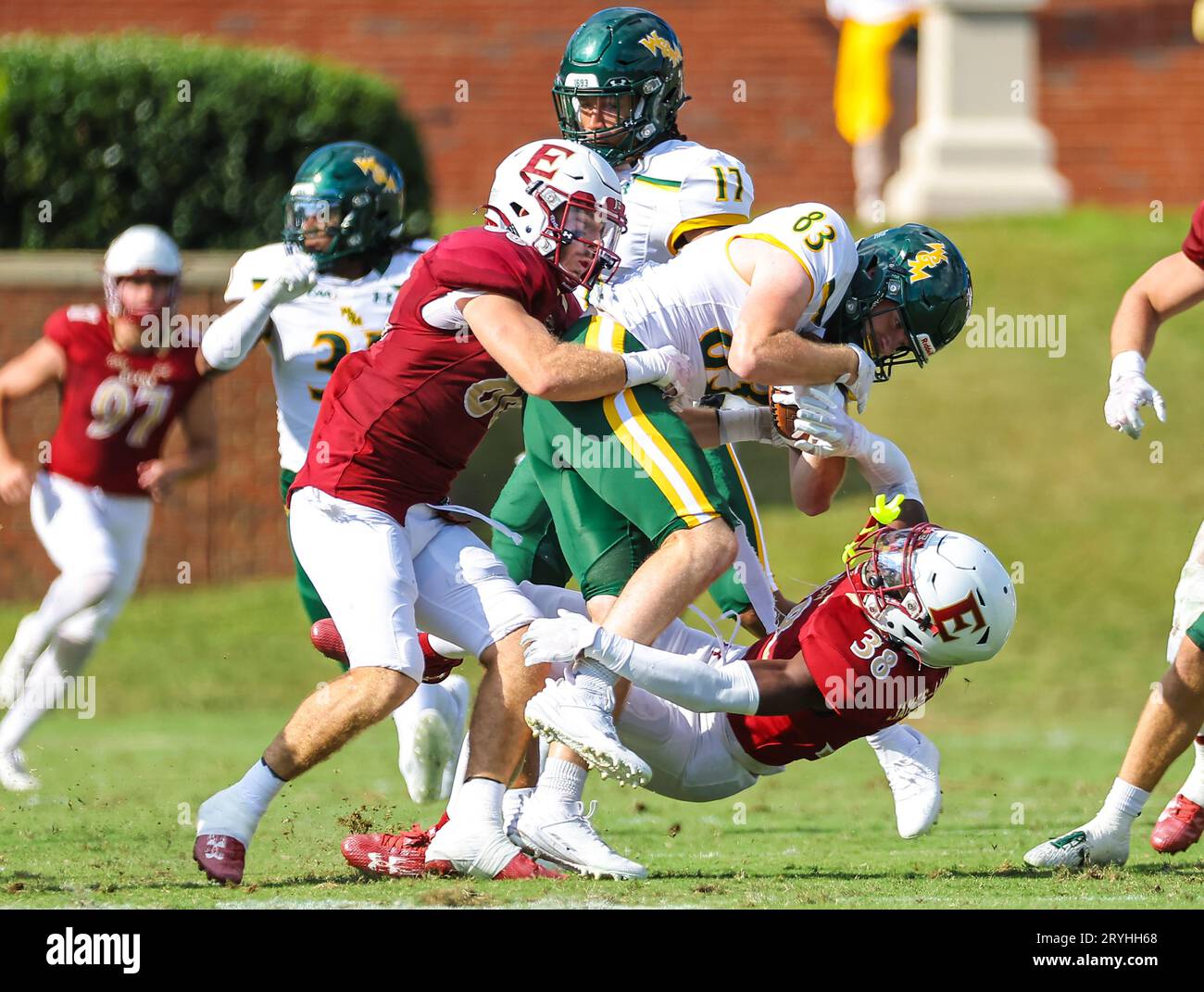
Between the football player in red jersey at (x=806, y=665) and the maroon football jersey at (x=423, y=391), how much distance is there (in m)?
0.58

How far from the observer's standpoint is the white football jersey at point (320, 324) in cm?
638

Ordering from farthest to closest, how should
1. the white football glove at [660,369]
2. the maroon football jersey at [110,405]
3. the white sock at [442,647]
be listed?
the maroon football jersey at [110,405] → the white sock at [442,647] → the white football glove at [660,369]

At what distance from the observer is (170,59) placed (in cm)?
1149

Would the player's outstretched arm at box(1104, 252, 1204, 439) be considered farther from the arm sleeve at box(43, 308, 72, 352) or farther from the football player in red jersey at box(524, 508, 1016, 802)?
the arm sleeve at box(43, 308, 72, 352)

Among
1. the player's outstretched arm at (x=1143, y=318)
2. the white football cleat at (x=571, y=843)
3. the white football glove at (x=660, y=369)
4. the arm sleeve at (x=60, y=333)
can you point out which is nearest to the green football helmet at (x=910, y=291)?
the player's outstretched arm at (x=1143, y=318)

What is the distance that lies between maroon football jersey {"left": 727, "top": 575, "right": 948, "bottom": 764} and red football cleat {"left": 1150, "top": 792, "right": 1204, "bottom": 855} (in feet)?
2.82

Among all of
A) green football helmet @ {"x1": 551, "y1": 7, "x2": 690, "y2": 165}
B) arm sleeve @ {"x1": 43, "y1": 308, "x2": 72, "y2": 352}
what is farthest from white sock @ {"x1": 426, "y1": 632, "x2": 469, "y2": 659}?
arm sleeve @ {"x1": 43, "y1": 308, "x2": 72, "y2": 352}

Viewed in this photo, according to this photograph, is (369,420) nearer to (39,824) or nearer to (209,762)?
(39,824)

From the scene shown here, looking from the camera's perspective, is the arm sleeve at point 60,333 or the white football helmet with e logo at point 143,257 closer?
the white football helmet with e logo at point 143,257

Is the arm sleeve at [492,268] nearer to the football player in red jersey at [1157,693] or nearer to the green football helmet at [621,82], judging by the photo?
the green football helmet at [621,82]

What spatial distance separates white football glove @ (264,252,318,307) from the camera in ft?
17.9

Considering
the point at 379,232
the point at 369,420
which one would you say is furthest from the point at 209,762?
the point at 369,420

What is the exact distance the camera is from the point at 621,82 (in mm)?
5730

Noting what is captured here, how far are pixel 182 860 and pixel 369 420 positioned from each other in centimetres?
128
